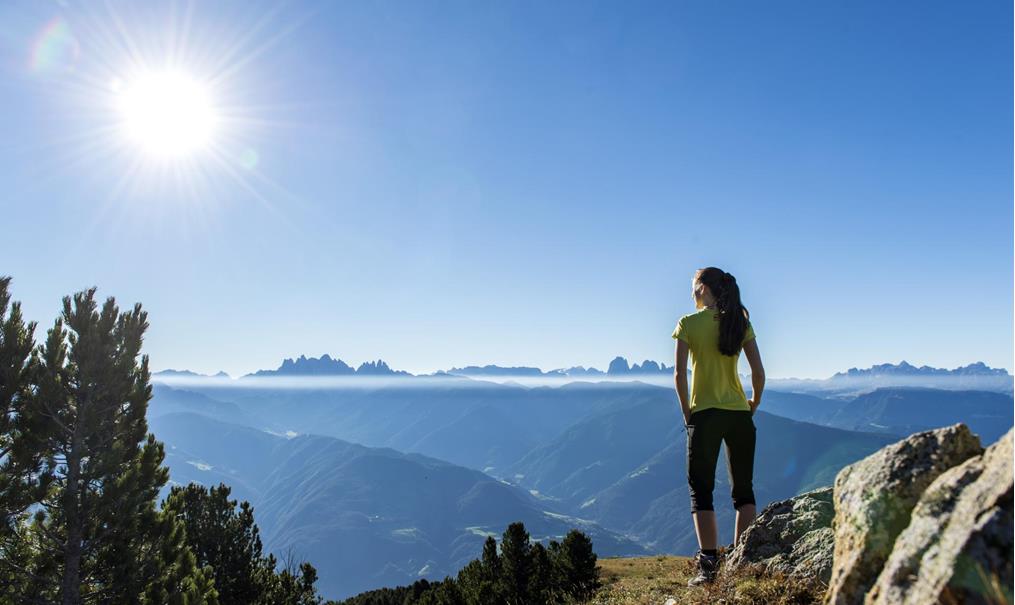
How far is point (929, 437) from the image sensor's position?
14.4ft

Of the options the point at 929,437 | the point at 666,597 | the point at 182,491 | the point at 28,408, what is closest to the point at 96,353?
the point at 28,408

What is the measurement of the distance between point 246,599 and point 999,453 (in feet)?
110

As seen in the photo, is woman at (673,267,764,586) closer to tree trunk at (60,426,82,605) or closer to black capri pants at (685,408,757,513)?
black capri pants at (685,408,757,513)

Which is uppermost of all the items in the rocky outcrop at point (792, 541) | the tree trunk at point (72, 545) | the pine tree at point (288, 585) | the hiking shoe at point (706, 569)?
the rocky outcrop at point (792, 541)

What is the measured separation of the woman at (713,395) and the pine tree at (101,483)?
20.0 m

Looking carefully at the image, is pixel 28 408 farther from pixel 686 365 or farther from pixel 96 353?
pixel 686 365

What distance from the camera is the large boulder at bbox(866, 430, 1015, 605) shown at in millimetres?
2939

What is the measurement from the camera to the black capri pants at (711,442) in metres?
7.40

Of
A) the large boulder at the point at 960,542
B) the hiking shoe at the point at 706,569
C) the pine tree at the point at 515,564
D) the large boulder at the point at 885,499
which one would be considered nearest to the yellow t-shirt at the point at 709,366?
the hiking shoe at the point at 706,569

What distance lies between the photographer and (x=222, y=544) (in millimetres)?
29453

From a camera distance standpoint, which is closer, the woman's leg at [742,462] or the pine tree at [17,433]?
the woman's leg at [742,462]

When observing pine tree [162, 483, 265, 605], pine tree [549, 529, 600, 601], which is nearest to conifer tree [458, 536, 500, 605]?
pine tree [549, 529, 600, 601]

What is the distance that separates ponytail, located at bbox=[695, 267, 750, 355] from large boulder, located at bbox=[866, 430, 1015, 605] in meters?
3.67

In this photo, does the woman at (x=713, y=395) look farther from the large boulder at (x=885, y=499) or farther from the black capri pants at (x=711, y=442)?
the large boulder at (x=885, y=499)
